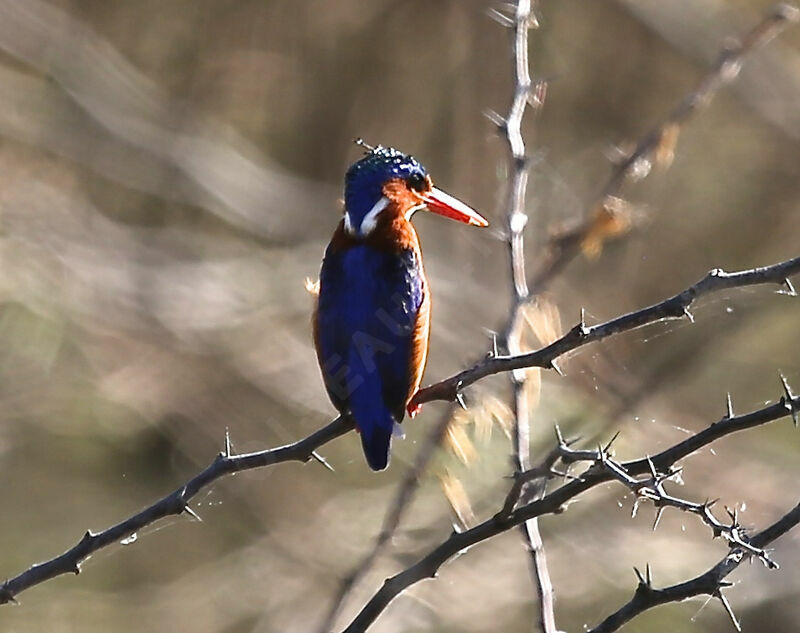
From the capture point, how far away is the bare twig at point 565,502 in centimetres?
217

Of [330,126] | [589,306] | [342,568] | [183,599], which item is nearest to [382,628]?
[342,568]

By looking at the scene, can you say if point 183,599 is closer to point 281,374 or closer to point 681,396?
point 281,374

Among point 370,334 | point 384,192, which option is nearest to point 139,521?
point 370,334

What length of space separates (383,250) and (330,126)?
14.7ft

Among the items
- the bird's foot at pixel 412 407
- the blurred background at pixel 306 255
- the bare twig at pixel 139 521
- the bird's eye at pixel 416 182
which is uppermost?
the blurred background at pixel 306 255

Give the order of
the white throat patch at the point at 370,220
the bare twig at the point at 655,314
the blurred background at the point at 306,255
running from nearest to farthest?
the bare twig at the point at 655,314, the white throat patch at the point at 370,220, the blurred background at the point at 306,255

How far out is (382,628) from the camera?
201 inches

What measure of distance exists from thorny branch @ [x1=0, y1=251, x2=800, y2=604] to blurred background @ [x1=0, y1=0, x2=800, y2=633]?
119 inches

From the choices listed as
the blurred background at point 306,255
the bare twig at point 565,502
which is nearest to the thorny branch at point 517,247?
the bare twig at point 565,502

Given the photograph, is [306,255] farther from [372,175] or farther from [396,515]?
[396,515]

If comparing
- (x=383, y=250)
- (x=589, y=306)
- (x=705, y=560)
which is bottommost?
(x=383, y=250)

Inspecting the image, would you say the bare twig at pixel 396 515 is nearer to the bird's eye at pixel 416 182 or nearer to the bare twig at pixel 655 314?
Answer: the bare twig at pixel 655 314

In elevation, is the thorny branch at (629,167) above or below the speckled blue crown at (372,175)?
below

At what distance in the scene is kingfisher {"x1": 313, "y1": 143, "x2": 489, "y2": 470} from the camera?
10.1ft
